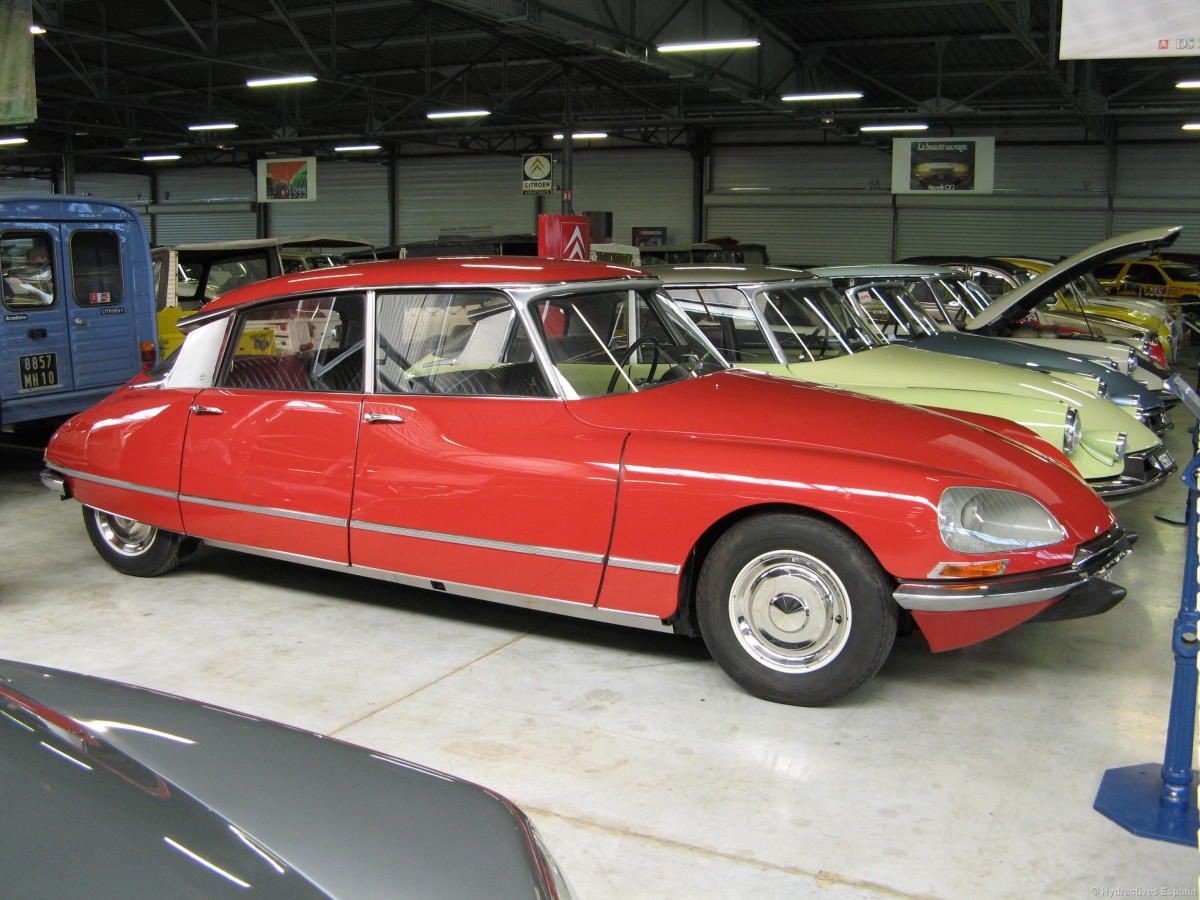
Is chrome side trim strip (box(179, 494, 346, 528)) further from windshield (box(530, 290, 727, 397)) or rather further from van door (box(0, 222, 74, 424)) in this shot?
van door (box(0, 222, 74, 424))

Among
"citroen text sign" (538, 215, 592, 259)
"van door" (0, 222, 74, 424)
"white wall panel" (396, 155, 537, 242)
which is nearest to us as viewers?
"van door" (0, 222, 74, 424)

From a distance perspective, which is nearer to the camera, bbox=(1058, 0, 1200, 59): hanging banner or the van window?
bbox=(1058, 0, 1200, 59): hanging banner

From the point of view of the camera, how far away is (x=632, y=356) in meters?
4.88

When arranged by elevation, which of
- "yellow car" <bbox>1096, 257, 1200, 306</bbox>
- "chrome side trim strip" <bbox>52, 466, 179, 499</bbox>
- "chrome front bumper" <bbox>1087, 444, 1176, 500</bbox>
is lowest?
"chrome front bumper" <bbox>1087, 444, 1176, 500</bbox>

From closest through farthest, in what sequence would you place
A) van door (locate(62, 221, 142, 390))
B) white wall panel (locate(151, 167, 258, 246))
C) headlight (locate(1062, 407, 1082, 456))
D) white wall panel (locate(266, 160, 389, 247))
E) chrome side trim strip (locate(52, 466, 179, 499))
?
chrome side trim strip (locate(52, 466, 179, 499)) → headlight (locate(1062, 407, 1082, 456)) → van door (locate(62, 221, 142, 390)) → white wall panel (locate(266, 160, 389, 247)) → white wall panel (locate(151, 167, 258, 246))

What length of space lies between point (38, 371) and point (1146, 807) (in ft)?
25.9

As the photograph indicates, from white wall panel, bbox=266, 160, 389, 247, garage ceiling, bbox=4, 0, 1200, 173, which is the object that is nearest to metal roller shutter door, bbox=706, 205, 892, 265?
garage ceiling, bbox=4, 0, 1200, 173

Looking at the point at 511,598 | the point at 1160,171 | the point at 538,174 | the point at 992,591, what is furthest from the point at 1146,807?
the point at 1160,171

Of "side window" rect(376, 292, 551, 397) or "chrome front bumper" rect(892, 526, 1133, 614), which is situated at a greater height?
"side window" rect(376, 292, 551, 397)

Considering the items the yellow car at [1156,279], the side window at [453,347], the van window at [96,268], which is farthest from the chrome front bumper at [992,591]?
the yellow car at [1156,279]

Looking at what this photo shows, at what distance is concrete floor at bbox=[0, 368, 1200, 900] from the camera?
10.1ft

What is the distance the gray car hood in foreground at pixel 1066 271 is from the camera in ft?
27.7

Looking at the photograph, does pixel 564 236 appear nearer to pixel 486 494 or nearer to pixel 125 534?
pixel 125 534

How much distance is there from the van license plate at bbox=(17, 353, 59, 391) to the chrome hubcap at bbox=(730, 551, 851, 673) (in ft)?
20.9
